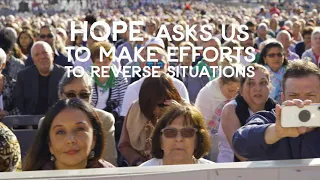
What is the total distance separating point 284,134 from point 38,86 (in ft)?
18.7

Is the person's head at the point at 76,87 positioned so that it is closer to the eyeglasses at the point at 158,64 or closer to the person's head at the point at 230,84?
the person's head at the point at 230,84

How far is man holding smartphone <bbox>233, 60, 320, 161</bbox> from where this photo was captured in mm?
3750

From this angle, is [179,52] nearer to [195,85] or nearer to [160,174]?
[195,85]

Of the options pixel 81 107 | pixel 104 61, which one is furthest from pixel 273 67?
pixel 81 107

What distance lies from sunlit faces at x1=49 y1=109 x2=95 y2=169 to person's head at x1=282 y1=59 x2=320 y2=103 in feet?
3.40

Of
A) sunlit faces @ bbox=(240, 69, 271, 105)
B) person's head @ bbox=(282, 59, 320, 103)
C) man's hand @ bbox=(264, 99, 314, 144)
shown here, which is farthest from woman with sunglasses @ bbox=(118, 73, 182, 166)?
man's hand @ bbox=(264, 99, 314, 144)

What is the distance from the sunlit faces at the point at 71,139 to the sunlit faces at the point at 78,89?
2.00 m

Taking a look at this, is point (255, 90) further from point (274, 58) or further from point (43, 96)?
point (274, 58)

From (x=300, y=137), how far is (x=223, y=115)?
2421mm

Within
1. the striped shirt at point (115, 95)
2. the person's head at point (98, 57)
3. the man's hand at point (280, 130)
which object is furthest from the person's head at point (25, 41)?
the man's hand at point (280, 130)

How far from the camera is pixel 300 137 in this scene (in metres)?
3.88

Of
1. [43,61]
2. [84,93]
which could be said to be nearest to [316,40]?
[43,61]

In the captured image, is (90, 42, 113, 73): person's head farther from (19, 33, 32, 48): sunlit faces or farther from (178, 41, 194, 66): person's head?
(19, 33, 32, 48): sunlit faces

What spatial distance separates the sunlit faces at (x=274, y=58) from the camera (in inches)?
381
